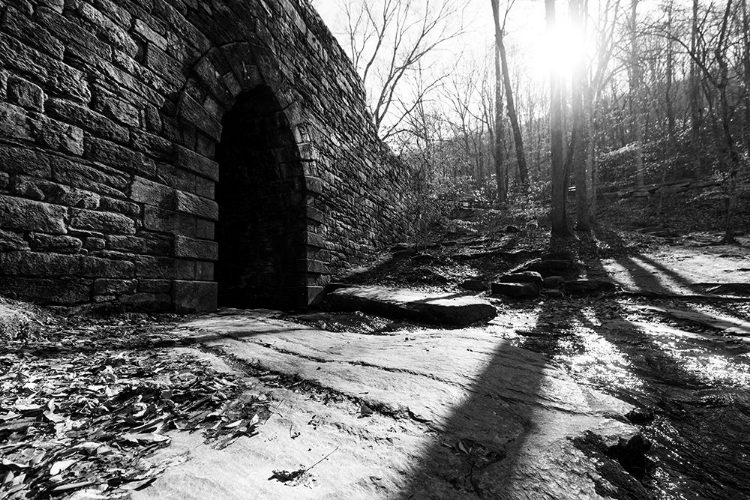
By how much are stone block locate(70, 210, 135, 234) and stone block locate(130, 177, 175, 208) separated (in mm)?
243

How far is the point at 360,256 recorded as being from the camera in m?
7.69

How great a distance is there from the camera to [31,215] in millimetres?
2561

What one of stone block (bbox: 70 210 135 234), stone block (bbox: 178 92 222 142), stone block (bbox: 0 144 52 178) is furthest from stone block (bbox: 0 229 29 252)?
stone block (bbox: 178 92 222 142)

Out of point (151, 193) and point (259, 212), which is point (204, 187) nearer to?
point (151, 193)

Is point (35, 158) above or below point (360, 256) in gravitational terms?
above

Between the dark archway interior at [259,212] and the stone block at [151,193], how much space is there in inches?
88.7

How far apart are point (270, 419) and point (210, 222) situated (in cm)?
322

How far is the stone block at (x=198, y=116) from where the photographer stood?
369cm

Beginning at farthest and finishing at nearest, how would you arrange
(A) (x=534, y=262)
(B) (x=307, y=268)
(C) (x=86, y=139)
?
1. (A) (x=534, y=262)
2. (B) (x=307, y=268)
3. (C) (x=86, y=139)

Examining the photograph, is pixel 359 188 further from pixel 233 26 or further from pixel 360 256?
pixel 233 26

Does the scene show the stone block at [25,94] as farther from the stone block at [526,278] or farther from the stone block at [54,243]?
the stone block at [526,278]

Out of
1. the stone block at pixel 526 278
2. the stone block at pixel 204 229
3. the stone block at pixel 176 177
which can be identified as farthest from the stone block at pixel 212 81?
the stone block at pixel 526 278

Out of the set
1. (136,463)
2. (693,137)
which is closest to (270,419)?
(136,463)

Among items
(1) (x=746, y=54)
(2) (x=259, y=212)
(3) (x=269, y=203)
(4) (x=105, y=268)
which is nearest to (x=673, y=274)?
(3) (x=269, y=203)
